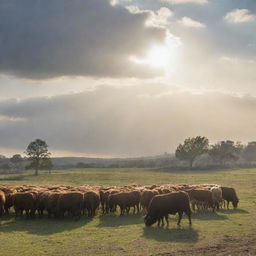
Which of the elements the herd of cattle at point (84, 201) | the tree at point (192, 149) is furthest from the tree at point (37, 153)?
the herd of cattle at point (84, 201)

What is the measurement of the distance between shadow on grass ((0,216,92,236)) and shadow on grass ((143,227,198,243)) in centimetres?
485

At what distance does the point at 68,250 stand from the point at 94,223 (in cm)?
665

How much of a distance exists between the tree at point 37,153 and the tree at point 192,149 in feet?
141

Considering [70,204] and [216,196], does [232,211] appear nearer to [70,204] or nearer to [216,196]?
[216,196]

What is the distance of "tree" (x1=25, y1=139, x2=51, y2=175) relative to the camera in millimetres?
88750

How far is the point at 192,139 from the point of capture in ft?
364

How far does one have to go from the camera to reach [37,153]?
89.5 m

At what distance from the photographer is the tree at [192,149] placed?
107 metres

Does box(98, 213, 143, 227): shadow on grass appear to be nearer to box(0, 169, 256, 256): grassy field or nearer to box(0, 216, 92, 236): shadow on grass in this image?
box(0, 169, 256, 256): grassy field

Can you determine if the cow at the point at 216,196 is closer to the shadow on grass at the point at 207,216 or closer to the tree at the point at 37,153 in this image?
the shadow on grass at the point at 207,216

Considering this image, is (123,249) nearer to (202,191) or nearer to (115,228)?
(115,228)

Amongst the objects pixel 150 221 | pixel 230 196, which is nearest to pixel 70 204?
pixel 150 221

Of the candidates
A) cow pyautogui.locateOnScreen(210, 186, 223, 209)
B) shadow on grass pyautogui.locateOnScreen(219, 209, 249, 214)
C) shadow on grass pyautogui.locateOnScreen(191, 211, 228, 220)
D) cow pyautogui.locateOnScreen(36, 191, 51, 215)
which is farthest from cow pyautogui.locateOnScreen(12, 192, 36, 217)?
shadow on grass pyautogui.locateOnScreen(219, 209, 249, 214)

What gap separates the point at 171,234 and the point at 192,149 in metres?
91.5
